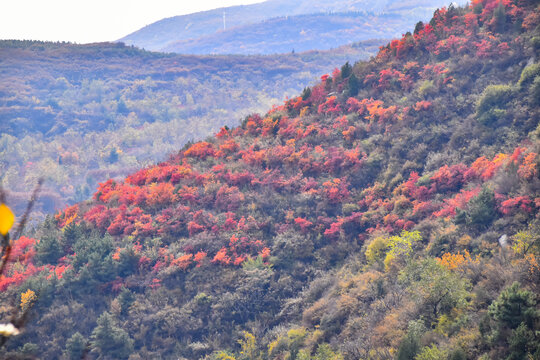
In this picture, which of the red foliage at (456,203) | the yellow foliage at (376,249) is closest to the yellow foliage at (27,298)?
the yellow foliage at (376,249)

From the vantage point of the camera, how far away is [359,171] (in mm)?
32094

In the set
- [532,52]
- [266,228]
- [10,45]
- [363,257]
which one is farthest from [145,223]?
[10,45]

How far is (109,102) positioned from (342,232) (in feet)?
451

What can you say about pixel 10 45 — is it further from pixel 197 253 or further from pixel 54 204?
pixel 197 253

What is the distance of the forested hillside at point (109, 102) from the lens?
385 feet

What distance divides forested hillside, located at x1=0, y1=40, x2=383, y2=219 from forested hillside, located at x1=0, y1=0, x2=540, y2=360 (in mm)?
76892

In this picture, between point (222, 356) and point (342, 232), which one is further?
point (342, 232)

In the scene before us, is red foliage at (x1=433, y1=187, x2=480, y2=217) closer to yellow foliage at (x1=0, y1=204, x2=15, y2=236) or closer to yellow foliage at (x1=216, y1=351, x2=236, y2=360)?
yellow foliage at (x1=216, y1=351, x2=236, y2=360)

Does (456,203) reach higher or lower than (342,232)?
higher

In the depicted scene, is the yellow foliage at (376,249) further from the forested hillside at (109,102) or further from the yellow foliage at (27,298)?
the forested hillside at (109,102)

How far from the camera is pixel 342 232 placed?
2833cm

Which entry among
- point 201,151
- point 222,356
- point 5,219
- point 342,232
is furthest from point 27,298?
point 5,219

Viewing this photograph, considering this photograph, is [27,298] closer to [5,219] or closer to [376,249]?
[376,249]

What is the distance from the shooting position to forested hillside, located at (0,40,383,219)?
11750 centimetres
